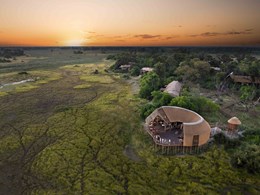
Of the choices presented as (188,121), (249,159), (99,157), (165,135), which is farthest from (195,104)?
(99,157)

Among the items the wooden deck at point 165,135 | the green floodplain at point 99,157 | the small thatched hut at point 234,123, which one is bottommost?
the green floodplain at point 99,157

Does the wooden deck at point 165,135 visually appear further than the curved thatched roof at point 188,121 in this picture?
Yes

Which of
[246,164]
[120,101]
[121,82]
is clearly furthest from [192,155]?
[121,82]

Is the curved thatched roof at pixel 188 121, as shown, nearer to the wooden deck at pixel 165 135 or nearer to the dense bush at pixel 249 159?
the wooden deck at pixel 165 135

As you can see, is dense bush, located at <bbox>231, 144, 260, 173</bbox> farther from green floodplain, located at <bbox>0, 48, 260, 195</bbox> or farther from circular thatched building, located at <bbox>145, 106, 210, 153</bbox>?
circular thatched building, located at <bbox>145, 106, 210, 153</bbox>

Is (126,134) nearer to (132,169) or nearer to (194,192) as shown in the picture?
(132,169)

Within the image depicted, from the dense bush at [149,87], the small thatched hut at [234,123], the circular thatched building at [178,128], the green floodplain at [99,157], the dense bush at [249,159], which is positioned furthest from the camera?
the dense bush at [149,87]

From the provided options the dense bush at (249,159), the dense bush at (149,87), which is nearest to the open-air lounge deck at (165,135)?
the dense bush at (249,159)

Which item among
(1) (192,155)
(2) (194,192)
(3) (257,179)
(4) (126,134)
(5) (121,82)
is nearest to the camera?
(2) (194,192)

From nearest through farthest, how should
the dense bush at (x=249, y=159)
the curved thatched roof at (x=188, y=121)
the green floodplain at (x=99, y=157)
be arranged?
the green floodplain at (x=99, y=157), the dense bush at (x=249, y=159), the curved thatched roof at (x=188, y=121)
